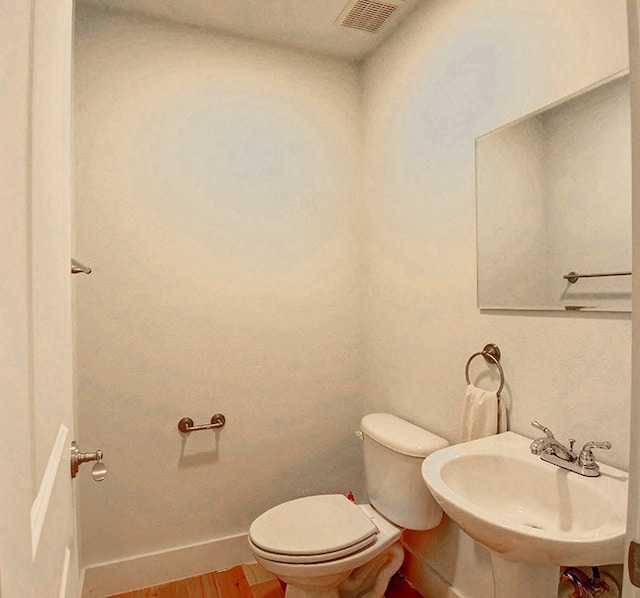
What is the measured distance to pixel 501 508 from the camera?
1198 millimetres

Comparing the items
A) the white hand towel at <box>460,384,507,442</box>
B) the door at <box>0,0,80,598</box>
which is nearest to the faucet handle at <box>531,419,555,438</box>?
the white hand towel at <box>460,384,507,442</box>

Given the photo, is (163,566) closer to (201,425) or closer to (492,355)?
(201,425)

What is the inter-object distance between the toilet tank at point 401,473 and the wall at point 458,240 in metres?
0.11

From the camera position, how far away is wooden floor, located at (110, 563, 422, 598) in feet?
5.84

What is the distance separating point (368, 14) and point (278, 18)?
0.41 meters

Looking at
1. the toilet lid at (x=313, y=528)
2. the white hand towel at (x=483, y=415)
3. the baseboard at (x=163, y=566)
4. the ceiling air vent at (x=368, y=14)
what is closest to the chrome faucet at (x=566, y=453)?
the white hand towel at (x=483, y=415)

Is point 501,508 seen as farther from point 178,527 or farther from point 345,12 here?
point 345,12

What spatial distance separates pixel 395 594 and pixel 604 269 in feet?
5.27

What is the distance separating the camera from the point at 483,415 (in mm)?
1421

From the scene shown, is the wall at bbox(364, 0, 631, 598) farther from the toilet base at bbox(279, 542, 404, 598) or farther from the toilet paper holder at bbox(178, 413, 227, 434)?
the toilet paper holder at bbox(178, 413, 227, 434)

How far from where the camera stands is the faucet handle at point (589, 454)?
1.04 meters

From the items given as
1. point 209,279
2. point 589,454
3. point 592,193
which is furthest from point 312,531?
point 592,193

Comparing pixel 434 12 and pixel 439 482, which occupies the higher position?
pixel 434 12

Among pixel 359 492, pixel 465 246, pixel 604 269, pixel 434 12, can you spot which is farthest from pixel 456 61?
pixel 359 492
